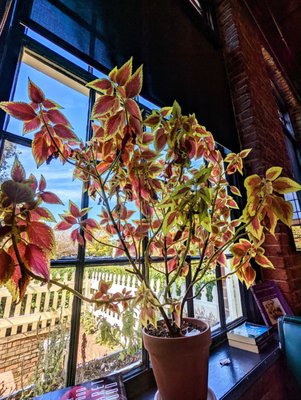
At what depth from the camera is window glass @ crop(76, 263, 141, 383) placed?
0.71 meters

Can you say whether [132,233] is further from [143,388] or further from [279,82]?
[279,82]

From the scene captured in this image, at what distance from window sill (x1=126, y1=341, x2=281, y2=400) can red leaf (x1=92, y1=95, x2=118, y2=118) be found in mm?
939

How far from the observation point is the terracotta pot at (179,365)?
52 cm

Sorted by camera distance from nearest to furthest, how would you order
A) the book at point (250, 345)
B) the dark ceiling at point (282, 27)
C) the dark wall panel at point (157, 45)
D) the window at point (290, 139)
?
the dark wall panel at point (157, 45)
the book at point (250, 345)
the dark ceiling at point (282, 27)
the window at point (290, 139)

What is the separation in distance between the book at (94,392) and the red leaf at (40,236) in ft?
1.62

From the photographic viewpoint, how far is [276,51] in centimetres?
280

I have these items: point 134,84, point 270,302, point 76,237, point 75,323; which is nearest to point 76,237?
point 76,237

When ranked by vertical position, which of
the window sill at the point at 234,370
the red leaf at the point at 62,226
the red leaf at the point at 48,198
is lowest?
the window sill at the point at 234,370

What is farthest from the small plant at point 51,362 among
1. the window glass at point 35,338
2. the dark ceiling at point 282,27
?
the dark ceiling at point 282,27

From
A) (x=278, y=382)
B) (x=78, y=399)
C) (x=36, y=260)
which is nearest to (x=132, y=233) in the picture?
(x=36, y=260)

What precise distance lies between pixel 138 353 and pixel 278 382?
802mm

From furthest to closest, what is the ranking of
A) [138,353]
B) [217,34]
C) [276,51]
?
[276,51], [217,34], [138,353]

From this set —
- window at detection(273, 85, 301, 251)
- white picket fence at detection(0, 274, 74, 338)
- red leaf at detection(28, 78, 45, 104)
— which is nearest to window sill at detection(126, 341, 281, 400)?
white picket fence at detection(0, 274, 74, 338)

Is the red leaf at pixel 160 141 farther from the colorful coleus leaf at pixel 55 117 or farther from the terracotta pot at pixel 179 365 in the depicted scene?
the terracotta pot at pixel 179 365
